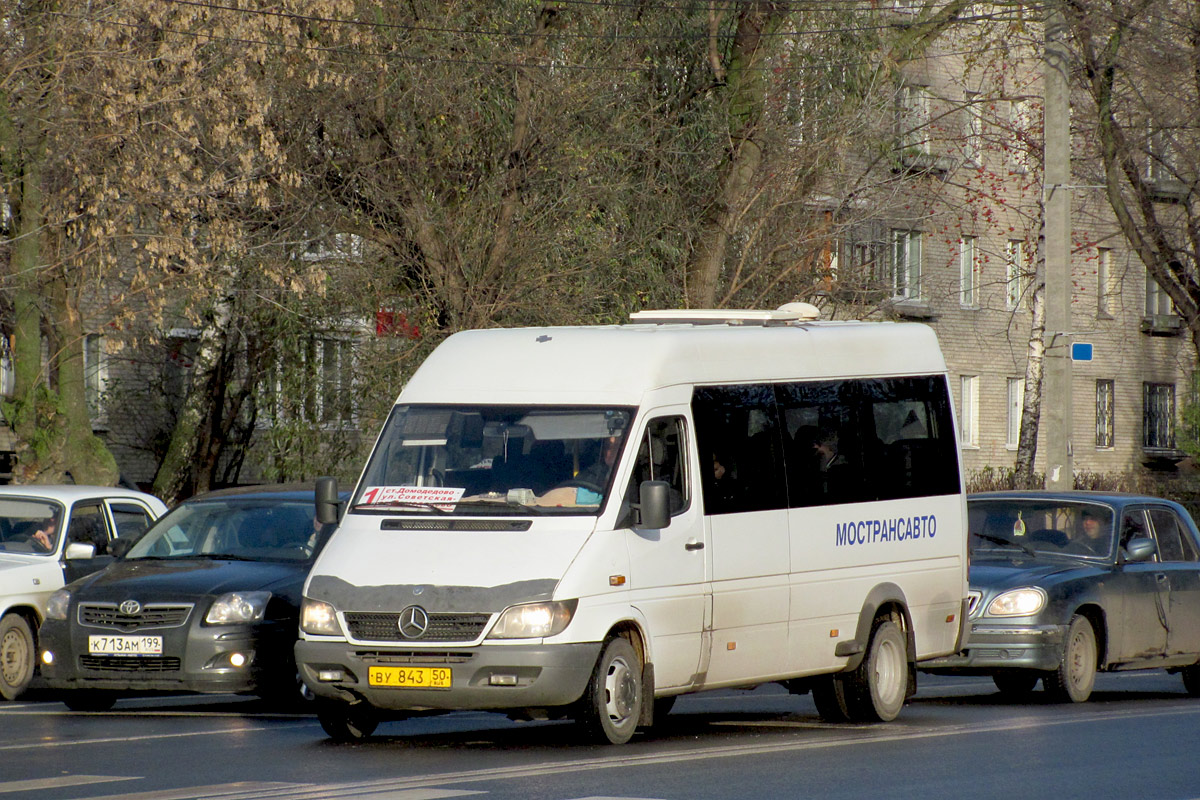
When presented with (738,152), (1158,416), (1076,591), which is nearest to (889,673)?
(1076,591)

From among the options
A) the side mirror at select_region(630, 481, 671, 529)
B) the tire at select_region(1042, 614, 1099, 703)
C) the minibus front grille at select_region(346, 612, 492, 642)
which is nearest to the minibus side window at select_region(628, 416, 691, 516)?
the side mirror at select_region(630, 481, 671, 529)

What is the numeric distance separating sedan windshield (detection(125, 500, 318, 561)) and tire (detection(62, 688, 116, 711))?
1.04m

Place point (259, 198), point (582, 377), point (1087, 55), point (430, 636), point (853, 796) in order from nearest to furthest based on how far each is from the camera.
Answer: 1. point (853, 796)
2. point (430, 636)
3. point (582, 377)
4. point (259, 198)
5. point (1087, 55)

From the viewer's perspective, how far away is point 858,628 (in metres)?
12.9

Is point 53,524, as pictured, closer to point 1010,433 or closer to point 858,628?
point 858,628

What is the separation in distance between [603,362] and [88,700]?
4.81 m

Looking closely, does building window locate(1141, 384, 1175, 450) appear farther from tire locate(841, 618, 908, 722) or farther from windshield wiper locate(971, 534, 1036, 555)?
tire locate(841, 618, 908, 722)

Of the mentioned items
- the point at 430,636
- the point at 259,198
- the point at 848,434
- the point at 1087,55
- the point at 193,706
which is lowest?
the point at 193,706

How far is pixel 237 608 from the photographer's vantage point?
13.3 meters

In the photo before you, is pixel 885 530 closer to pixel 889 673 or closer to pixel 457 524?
pixel 889 673

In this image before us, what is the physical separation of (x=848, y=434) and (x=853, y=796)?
451cm

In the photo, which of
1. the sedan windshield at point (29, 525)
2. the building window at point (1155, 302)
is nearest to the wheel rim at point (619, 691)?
the sedan windshield at point (29, 525)

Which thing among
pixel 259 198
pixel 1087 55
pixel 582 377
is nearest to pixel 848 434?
pixel 582 377

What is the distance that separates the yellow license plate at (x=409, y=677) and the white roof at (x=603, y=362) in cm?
182
